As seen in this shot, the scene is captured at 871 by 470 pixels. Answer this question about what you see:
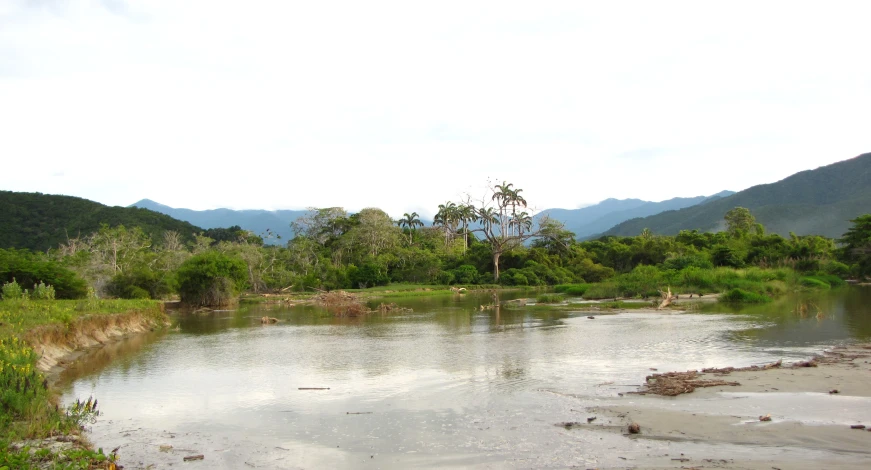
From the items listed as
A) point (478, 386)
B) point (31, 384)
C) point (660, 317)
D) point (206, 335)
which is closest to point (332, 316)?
point (206, 335)

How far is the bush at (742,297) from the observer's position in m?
36.5

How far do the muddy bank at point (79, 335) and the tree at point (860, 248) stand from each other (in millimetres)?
57077

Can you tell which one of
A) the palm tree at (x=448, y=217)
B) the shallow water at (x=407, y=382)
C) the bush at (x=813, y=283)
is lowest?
the shallow water at (x=407, y=382)

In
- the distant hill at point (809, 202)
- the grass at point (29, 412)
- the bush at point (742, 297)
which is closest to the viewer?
the grass at point (29, 412)

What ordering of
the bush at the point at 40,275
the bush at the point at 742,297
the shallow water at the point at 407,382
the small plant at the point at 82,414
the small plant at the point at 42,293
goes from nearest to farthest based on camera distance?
the shallow water at the point at 407,382, the small plant at the point at 82,414, the small plant at the point at 42,293, the bush at the point at 40,275, the bush at the point at 742,297

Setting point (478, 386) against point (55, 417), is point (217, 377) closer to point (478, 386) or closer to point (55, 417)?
point (55, 417)

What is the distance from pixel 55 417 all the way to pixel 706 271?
1675 inches

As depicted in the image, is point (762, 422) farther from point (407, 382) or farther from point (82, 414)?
point (82, 414)

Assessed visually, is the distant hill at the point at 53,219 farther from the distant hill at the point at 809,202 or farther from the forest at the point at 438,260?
the distant hill at the point at 809,202

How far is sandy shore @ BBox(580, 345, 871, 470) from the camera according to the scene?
828 cm

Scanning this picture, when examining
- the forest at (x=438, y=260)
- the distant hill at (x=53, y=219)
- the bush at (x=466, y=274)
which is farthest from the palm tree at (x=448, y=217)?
the distant hill at (x=53, y=219)

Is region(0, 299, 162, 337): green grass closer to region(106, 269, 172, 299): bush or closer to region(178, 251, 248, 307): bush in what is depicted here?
region(178, 251, 248, 307): bush

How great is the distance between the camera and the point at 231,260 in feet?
156

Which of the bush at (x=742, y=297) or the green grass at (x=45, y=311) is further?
the bush at (x=742, y=297)
